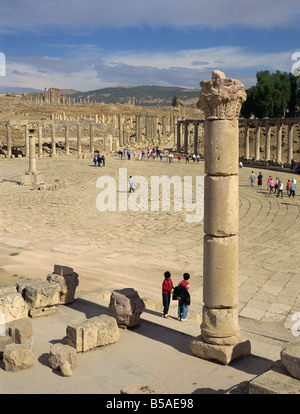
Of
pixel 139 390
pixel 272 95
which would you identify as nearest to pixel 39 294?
pixel 139 390

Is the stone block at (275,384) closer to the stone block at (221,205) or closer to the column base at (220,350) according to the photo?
the column base at (220,350)

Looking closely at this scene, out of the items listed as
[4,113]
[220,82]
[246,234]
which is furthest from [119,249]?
[4,113]

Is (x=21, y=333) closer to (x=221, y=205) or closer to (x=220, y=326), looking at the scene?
(x=220, y=326)

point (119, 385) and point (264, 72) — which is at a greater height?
point (264, 72)

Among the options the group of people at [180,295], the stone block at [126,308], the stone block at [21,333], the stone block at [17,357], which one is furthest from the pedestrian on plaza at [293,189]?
the stone block at [17,357]

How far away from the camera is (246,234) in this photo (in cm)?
1877

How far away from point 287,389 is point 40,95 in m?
135

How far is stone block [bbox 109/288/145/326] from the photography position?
368 inches

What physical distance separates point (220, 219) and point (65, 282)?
13.8ft

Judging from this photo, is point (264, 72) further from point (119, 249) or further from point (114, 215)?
point (119, 249)

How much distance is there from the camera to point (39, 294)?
10016 millimetres

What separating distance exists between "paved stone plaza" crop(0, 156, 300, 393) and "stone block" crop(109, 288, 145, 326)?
0.65 metres

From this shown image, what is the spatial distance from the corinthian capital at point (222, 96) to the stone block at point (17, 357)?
5038mm
